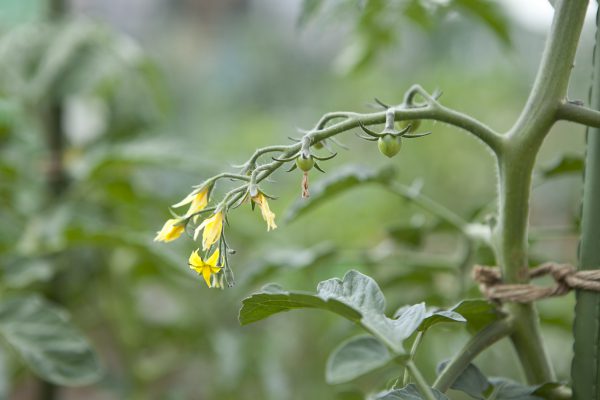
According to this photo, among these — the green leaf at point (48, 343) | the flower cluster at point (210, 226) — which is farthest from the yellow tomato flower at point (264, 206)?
the green leaf at point (48, 343)

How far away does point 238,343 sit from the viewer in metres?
0.98

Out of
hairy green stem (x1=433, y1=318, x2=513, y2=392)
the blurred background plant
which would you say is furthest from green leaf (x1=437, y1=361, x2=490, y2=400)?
the blurred background plant

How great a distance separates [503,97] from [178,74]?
1.64 m

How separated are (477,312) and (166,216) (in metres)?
0.62

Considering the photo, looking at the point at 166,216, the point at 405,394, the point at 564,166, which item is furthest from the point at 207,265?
the point at 166,216

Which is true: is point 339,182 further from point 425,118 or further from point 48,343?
point 48,343

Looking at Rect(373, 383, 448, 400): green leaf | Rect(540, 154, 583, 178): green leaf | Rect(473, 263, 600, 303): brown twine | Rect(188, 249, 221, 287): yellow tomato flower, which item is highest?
Rect(540, 154, 583, 178): green leaf

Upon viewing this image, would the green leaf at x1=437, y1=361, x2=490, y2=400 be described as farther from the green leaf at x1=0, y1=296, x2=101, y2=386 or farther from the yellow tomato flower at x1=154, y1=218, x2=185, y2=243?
the green leaf at x1=0, y1=296, x2=101, y2=386

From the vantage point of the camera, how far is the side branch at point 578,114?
416mm

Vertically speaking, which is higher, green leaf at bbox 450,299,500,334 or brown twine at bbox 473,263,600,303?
brown twine at bbox 473,263,600,303

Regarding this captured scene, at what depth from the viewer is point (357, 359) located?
417mm

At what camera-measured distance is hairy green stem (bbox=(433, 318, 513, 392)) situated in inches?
17.4

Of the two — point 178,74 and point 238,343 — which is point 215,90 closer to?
point 178,74

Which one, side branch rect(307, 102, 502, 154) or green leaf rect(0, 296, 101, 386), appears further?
green leaf rect(0, 296, 101, 386)
